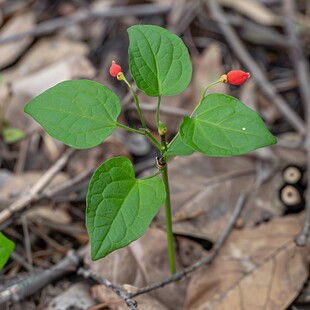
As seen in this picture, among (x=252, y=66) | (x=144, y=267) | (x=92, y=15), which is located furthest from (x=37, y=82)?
(x=144, y=267)

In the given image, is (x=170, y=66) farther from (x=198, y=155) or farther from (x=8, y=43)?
→ (x=8, y=43)

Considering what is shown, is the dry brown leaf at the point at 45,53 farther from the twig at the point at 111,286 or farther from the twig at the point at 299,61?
the twig at the point at 111,286

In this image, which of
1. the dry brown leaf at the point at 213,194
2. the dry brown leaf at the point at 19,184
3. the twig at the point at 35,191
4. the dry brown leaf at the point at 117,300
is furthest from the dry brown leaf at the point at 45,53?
the dry brown leaf at the point at 117,300

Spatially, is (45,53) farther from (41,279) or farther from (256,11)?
(41,279)

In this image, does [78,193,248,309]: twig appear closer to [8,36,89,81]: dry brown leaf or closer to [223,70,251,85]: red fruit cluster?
[223,70,251,85]: red fruit cluster

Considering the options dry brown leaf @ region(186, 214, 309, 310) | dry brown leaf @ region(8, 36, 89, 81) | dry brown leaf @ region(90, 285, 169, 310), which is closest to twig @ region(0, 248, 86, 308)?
dry brown leaf @ region(90, 285, 169, 310)

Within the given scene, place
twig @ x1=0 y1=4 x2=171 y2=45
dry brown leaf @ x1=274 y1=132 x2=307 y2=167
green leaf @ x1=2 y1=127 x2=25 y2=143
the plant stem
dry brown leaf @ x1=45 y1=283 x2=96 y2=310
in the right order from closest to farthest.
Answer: the plant stem < dry brown leaf @ x1=45 y1=283 x2=96 y2=310 < dry brown leaf @ x1=274 y1=132 x2=307 y2=167 < green leaf @ x1=2 y1=127 x2=25 y2=143 < twig @ x1=0 y1=4 x2=171 y2=45
